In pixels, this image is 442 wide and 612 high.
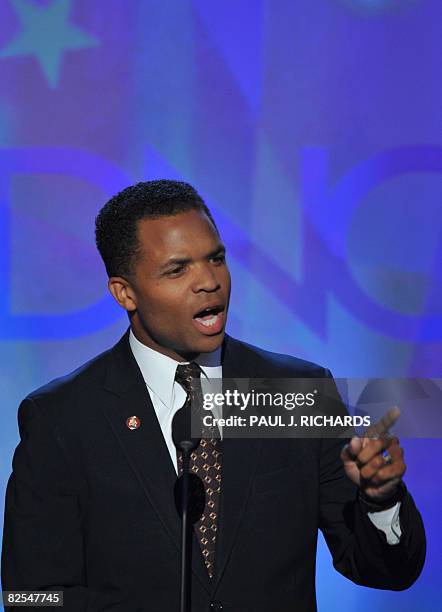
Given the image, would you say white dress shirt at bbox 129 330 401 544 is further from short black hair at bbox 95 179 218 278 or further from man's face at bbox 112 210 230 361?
short black hair at bbox 95 179 218 278

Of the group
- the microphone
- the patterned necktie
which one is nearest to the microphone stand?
the microphone

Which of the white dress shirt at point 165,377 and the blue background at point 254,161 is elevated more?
the blue background at point 254,161

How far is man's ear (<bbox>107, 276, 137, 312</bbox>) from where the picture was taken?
2.23 metres

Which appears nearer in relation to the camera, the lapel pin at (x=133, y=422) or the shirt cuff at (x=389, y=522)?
the shirt cuff at (x=389, y=522)

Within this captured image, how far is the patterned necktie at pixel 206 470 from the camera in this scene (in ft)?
6.70

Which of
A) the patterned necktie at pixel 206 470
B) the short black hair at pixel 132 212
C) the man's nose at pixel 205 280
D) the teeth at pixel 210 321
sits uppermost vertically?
the short black hair at pixel 132 212

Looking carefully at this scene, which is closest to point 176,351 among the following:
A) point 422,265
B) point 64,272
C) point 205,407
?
point 205,407

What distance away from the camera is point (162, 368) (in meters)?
2.21

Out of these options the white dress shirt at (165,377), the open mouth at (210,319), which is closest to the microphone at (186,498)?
the white dress shirt at (165,377)

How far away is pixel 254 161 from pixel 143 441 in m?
1.21

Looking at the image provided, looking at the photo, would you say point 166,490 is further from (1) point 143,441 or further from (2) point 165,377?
(2) point 165,377

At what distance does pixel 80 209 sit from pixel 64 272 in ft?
0.69

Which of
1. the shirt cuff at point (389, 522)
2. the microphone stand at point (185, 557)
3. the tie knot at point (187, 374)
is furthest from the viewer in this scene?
the tie knot at point (187, 374)

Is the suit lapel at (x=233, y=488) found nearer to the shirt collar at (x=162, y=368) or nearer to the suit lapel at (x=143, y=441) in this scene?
the suit lapel at (x=143, y=441)
